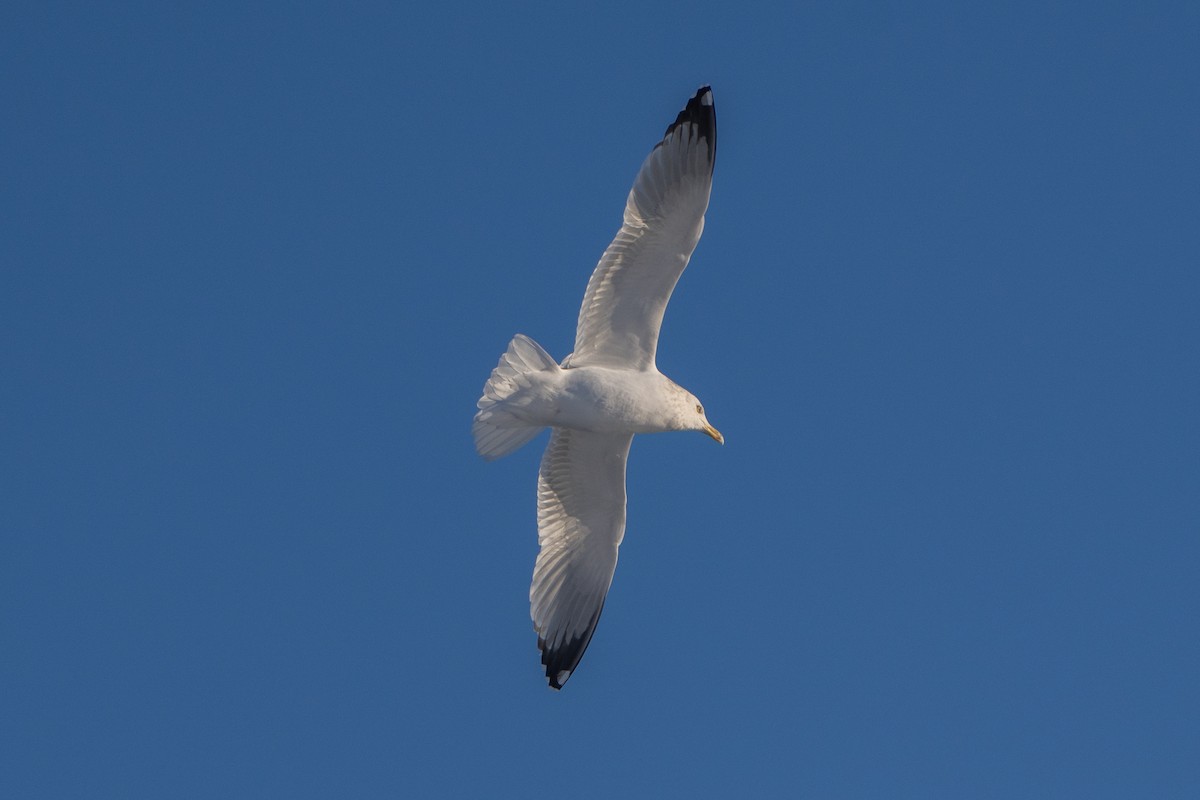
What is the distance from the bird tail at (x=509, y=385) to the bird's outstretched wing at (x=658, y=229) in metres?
0.45

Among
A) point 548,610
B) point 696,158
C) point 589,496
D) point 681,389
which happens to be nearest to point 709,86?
point 696,158

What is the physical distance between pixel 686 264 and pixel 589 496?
2.14 meters

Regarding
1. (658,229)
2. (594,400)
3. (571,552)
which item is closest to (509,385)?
(594,400)

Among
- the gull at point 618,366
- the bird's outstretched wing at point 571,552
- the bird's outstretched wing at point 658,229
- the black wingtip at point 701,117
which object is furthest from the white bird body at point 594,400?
the black wingtip at point 701,117

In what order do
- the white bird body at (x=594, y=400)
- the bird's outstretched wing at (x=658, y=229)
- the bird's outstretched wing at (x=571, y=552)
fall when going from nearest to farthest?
the bird's outstretched wing at (x=658, y=229), the white bird body at (x=594, y=400), the bird's outstretched wing at (x=571, y=552)

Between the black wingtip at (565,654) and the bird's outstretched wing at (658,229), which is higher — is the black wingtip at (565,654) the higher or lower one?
the lower one

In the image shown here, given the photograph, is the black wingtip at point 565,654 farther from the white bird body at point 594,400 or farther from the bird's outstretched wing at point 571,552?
the white bird body at point 594,400

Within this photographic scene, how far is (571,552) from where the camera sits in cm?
1134

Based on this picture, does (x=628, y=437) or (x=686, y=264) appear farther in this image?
(x=628, y=437)

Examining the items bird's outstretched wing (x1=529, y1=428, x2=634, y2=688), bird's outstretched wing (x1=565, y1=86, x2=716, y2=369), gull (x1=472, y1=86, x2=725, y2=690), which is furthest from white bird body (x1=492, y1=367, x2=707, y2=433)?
bird's outstretched wing (x1=529, y1=428, x2=634, y2=688)

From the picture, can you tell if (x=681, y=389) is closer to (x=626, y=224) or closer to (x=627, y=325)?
(x=627, y=325)

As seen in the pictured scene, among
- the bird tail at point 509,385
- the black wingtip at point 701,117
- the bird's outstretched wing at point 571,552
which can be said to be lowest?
the bird's outstretched wing at point 571,552

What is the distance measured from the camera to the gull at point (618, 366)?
388 inches

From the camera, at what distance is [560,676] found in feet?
37.2
